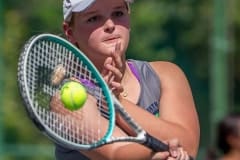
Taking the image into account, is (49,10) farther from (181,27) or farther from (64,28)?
(64,28)

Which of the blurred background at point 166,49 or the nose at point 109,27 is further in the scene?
the blurred background at point 166,49

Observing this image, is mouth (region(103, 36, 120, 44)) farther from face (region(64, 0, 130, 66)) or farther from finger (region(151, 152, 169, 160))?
finger (region(151, 152, 169, 160))

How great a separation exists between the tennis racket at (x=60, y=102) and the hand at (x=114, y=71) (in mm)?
28

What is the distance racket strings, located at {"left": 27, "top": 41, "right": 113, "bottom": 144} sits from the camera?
3.97 m

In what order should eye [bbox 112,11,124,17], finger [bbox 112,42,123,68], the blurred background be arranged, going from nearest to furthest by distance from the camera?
finger [bbox 112,42,123,68]
eye [bbox 112,11,124,17]
the blurred background

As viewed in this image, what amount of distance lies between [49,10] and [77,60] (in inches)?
222

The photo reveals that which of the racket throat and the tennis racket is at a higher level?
the tennis racket

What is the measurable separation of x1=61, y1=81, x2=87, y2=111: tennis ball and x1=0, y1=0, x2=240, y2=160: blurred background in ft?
17.4

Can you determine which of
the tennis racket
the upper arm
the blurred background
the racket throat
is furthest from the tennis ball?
the blurred background

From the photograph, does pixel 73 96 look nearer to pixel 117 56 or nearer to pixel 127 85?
pixel 117 56

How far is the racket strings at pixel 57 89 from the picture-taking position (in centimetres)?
397

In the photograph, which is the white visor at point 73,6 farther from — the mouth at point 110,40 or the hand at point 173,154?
the hand at point 173,154

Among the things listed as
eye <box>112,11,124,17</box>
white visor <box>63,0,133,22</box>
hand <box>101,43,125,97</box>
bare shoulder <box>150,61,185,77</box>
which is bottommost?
bare shoulder <box>150,61,185,77</box>

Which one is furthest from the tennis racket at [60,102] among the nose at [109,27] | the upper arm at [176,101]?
the upper arm at [176,101]
